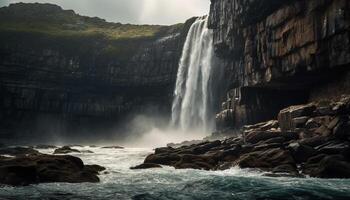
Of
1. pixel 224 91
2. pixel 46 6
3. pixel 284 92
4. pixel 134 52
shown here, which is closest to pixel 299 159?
pixel 284 92

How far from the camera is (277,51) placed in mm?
54906

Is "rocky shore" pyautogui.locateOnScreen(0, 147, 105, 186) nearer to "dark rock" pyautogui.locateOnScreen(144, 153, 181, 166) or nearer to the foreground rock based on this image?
the foreground rock

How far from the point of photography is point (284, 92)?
63.4m

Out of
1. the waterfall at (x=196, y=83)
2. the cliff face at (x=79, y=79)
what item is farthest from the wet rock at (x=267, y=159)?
the cliff face at (x=79, y=79)

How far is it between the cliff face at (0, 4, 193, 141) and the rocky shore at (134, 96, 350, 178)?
51841 millimetres

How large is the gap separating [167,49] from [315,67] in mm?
53649

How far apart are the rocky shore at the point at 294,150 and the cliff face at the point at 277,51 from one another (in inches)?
243

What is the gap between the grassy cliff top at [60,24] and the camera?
112 metres

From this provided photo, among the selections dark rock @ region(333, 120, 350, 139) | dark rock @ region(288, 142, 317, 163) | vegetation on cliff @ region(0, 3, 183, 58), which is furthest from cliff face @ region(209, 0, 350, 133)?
vegetation on cliff @ region(0, 3, 183, 58)

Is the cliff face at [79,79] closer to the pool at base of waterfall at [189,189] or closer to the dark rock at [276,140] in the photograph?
the dark rock at [276,140]

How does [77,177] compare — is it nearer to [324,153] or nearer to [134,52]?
[324,153]

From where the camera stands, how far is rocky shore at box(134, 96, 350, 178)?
29.7m

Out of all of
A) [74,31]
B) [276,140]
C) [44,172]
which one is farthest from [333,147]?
[74,31]

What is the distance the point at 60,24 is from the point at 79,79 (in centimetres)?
3813
